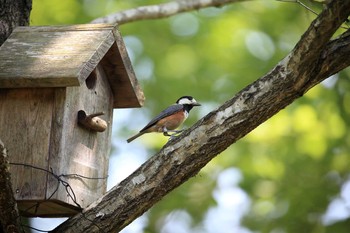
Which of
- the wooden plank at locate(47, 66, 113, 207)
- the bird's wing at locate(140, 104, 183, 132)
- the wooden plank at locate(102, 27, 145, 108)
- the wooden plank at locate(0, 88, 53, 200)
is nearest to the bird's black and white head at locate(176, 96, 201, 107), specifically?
the bird's wing at locate(140, 104, 183, 132)

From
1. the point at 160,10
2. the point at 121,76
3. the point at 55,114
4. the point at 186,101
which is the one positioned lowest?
→ the point at 55,114

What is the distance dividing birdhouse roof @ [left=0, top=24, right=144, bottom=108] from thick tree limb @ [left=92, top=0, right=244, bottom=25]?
1.65m

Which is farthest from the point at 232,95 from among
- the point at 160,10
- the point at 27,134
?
the point at 27,134

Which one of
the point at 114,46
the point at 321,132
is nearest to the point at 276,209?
the point at 321,132

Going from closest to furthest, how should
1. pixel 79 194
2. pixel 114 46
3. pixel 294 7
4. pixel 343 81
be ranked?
pixel 79 194 < pixel 114 46 < pixel 343 81 < pixel 294 7

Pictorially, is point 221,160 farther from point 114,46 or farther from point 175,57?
point 114,46

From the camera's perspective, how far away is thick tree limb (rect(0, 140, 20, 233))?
181 inches

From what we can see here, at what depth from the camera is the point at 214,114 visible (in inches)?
193

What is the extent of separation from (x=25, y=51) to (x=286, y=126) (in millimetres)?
6547

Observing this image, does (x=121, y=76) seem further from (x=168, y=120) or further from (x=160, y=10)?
(x=160, y=10)

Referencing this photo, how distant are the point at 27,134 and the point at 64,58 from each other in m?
0.58

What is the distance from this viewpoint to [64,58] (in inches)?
212

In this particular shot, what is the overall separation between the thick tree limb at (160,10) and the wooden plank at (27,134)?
2.43m

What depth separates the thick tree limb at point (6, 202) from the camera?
181 inches
